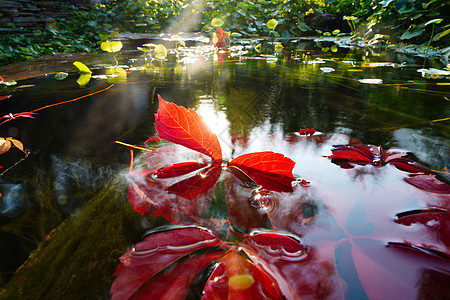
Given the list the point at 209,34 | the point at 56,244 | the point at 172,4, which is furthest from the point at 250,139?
the point at 172,4

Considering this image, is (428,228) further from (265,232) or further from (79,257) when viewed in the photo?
(79,257)

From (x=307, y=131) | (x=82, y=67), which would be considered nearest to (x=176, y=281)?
(x=307, y=131)

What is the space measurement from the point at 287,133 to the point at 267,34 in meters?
7.38

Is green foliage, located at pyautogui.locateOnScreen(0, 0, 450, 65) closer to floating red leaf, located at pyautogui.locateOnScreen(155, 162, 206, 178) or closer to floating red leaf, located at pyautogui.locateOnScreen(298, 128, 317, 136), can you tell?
floating red leaf, located at pyautogui.locateOnScreen(298, 128, 317, 136)

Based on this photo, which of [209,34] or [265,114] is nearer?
[265,114]

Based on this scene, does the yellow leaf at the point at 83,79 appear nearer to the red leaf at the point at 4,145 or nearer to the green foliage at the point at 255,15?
the red leaf at the point at 4,145

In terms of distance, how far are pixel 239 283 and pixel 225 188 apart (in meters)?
0.23

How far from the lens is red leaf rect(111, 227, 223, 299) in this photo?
32 cm

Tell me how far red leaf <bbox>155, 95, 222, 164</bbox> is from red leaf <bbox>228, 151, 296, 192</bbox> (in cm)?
8

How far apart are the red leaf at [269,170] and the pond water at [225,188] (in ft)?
0.12

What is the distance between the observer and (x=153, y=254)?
356mm

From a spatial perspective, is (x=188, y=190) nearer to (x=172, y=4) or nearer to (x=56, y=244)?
(x=56, y=244)

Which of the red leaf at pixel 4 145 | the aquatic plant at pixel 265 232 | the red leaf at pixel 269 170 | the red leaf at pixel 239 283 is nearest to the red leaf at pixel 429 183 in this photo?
the aquatic plant at pixel 265 232

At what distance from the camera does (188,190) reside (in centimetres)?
50
